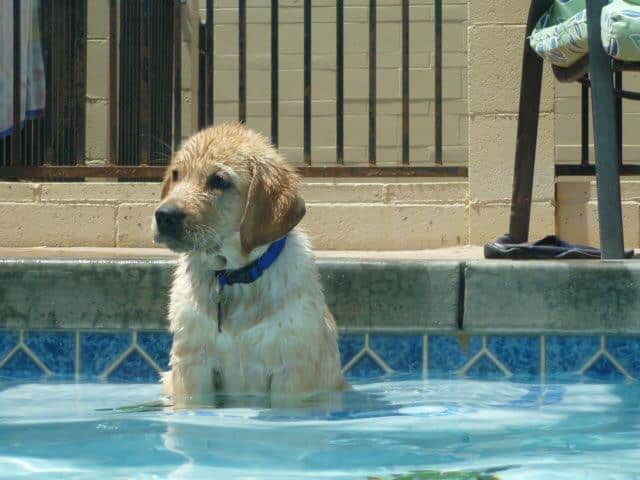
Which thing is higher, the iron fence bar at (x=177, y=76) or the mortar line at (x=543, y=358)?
the iron fence bar at (x=177, y=76)

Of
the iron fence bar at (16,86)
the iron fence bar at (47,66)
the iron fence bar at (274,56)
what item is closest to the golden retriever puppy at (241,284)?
the iron fence bar at (274,56)

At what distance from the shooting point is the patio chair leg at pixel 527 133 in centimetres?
545

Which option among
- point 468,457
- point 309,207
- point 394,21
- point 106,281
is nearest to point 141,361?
point 106,281

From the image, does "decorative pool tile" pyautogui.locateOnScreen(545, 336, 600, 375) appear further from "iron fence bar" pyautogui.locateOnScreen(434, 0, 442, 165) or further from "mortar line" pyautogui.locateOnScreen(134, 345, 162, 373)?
"iron fence bar" pyautogui.locateOnScreen(434, 0, 442, 165)

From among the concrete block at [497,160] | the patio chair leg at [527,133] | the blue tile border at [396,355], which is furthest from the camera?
the concrete block at [497,160]

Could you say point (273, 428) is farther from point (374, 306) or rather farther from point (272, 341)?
point (374, 306)

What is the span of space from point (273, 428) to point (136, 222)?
4.04 meters

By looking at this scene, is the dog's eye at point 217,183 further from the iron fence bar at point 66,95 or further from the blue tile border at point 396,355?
the iron fence bar at point 66,95

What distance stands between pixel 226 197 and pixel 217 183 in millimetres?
58

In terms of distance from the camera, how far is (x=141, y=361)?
4.62 meters

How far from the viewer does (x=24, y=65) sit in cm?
800

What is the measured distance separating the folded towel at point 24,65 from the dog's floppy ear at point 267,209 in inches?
171

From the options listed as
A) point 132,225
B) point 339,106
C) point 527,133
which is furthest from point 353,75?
point 527,133

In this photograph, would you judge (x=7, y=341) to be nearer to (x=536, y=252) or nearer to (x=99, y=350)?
(x=99, y=350)
